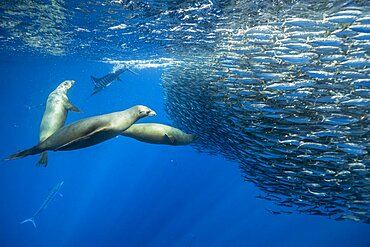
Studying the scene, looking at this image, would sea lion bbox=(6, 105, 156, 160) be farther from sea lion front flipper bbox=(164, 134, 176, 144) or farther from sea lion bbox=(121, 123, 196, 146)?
sea lion front flipper bbox=(164, 134, 176, 144)

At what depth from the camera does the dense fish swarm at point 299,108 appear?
6.78 m

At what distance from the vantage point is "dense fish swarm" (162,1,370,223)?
22.2 feet

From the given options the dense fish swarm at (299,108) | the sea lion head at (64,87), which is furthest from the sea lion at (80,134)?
the dense fish swarm at (299,108)

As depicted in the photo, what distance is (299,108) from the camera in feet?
24.7

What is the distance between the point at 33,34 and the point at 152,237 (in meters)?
23.8

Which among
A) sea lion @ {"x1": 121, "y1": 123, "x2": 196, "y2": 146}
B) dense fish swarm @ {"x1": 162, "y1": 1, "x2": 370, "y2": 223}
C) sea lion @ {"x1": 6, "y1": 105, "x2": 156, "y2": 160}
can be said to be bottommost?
sea lion @ {"x1": 6, "y1": 105, "x2": 156, "y2": 160}

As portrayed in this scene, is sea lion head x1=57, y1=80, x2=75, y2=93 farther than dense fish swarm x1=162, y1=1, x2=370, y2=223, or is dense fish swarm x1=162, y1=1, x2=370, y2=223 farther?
dense fish swarm x1=162, y1=1, x2=370, y2=223

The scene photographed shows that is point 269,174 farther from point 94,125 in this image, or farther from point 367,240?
point 367,240

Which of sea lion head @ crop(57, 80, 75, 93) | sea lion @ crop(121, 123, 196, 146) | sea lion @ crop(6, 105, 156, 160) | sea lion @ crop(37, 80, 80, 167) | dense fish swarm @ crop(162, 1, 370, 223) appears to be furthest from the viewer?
dense fish swarm @ crop(162, 1, 370, 223)

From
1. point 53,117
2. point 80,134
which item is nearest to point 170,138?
point 53,117

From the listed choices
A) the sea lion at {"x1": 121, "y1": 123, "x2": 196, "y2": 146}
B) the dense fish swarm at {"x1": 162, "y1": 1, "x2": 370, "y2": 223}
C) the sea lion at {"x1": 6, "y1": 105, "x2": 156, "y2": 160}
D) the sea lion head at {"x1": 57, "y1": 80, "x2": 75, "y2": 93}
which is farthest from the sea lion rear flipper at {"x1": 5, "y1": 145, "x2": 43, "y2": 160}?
the dense fish swarm at {"x1": 162, "y1": 1, "x2": 370, "y2": 223}

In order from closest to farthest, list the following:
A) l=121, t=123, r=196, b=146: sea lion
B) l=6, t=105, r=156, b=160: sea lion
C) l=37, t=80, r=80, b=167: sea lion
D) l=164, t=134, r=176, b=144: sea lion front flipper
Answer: l=6, t=105, r=156, b=160: sea lion < l=37, t=80, r=80, b=167: sea lion < l=121, t=123, r=196, b=146: sea lion < l=164, t=134, r=176, b=144: sea lion front flipper

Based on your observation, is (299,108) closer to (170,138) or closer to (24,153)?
(170,138)

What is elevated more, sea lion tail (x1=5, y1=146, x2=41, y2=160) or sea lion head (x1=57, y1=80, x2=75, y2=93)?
sea lion head (x1=57, y1=80, x2=75, y2=93)
